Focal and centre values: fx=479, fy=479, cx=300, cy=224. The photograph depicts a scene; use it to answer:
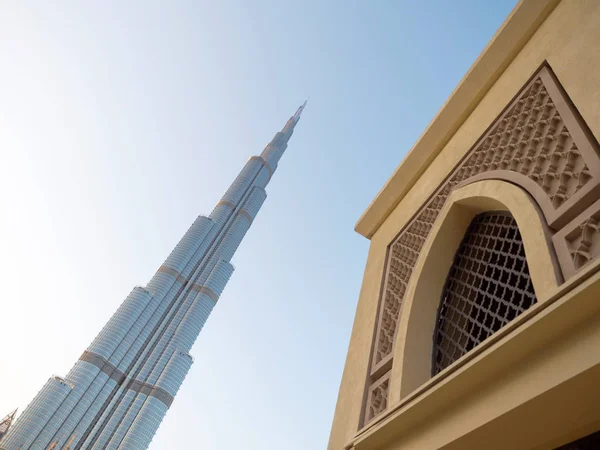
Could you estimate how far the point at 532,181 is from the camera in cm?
240

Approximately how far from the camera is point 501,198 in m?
2.57

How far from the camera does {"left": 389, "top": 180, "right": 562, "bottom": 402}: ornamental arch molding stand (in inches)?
94.3

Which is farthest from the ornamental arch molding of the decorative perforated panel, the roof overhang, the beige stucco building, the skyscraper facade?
the skyscraper facade

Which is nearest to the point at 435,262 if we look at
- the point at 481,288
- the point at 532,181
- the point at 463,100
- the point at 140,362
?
the point at 481,288

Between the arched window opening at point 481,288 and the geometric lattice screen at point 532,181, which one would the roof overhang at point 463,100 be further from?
the arched window opening at point 481,288

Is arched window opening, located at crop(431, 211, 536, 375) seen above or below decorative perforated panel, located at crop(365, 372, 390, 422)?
above

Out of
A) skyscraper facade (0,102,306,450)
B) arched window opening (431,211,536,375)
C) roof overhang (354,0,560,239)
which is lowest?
arched window opening (431,211,536,375)

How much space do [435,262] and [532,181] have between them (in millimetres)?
938

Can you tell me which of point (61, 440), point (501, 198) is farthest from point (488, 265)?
point (61, 440)

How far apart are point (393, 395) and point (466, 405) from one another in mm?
822

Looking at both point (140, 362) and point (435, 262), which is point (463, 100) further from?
point (140, 362)

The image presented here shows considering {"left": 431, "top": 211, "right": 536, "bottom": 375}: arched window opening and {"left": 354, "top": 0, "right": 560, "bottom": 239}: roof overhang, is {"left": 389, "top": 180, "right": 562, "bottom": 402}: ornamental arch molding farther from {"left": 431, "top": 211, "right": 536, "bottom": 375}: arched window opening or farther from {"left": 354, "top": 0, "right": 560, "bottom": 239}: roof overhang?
{"left": 354, "top": 0, "right": 560, "bottom": 239}: roof overhang

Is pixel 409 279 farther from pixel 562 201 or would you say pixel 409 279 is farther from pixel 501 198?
pixel 562 201

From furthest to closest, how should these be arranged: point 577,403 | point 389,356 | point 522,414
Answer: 1. point 389,356
2. point 522,414
3. point 577,403
